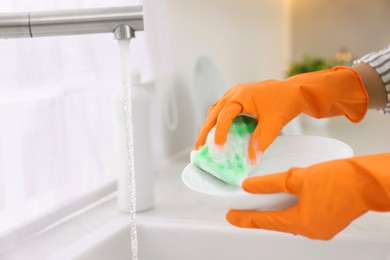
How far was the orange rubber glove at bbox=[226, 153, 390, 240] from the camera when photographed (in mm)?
545

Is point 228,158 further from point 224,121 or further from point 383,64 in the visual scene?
point 383,64

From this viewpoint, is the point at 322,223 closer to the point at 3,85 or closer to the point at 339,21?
the point at 3,85

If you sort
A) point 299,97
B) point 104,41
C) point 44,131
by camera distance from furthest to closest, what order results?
point 104,41 → point 44,131 → point 299,97

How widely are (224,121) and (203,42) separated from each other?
938 millimetres

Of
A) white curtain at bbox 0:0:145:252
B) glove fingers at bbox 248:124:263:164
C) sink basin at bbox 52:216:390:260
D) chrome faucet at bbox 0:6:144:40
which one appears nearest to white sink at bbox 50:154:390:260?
sink basin at bbox 52:216:390:260

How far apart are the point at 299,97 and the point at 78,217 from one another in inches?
17.8

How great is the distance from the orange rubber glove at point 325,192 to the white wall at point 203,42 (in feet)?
2.28

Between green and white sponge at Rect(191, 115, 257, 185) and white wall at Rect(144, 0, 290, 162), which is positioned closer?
green and white sponge at Rect(191, 115, 257, 185)

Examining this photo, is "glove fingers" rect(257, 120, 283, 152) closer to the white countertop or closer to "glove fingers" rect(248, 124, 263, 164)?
"glove fingers" rect(248, 124, 263, 164)

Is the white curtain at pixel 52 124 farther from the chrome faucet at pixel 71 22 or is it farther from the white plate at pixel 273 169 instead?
the white plate at pixel 273 169

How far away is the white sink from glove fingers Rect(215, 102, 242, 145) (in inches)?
10.0

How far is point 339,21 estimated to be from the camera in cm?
248

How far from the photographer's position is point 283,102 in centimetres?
71

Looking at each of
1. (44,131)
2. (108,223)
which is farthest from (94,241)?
(44,131)
